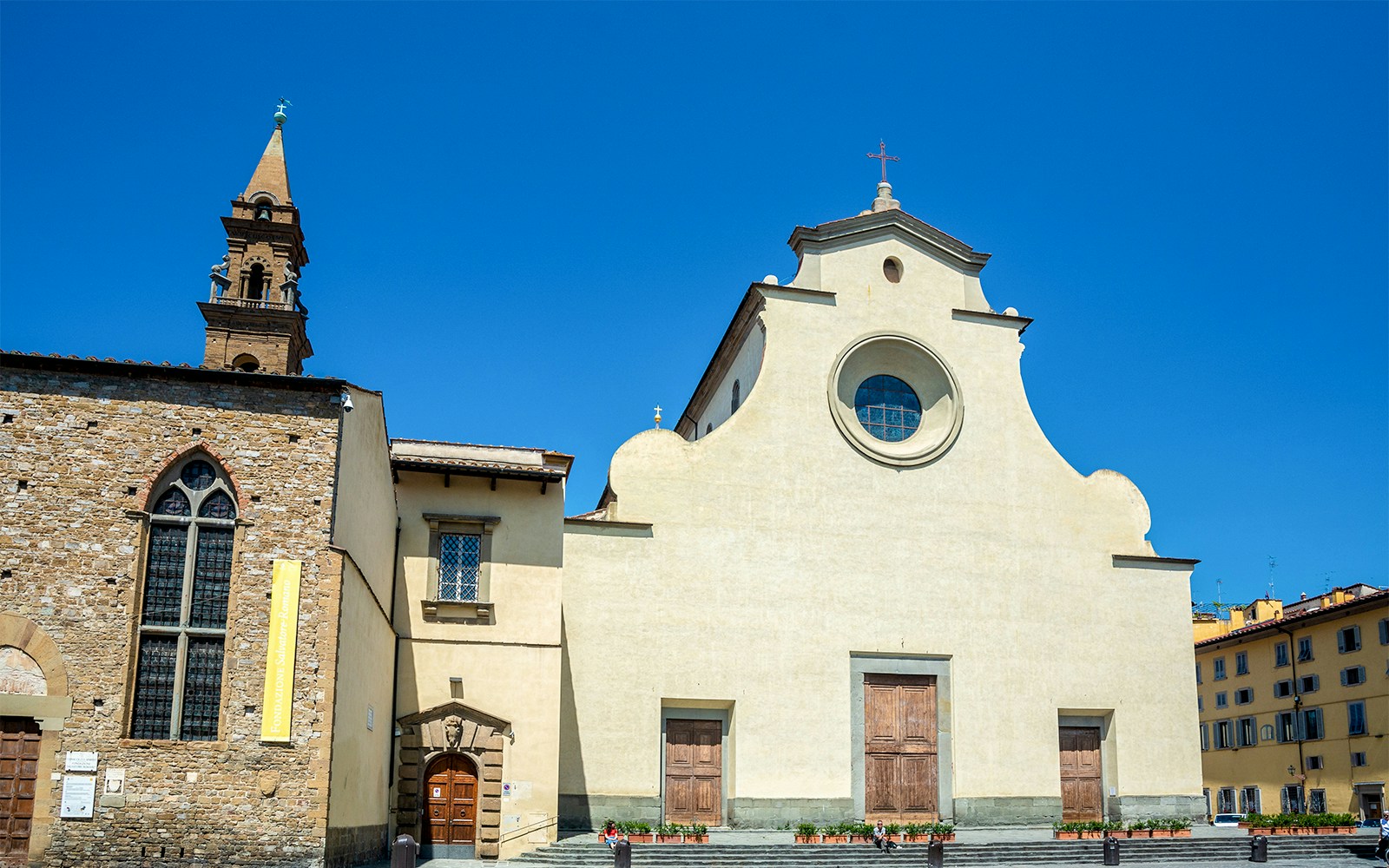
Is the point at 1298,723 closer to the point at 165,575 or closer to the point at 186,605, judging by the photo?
the point at 186,605

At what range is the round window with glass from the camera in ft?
103

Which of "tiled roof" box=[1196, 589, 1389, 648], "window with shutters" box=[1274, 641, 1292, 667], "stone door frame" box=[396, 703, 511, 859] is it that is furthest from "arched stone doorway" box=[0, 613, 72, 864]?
"window with shutters" box=[1274, 641, 1292, 667]

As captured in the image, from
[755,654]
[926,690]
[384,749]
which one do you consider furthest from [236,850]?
[926,690]

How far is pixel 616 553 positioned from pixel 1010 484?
33.0ft

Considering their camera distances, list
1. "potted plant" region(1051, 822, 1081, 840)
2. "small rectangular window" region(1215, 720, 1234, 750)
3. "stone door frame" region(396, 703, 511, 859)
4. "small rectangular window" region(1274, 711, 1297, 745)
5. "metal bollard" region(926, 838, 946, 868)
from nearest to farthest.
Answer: "metal bollard" region(926, 838, 946, 868)
"stone door frame" region(396, 703, 511, 859)
"potted plant" region(1051, 822, 1081, 840)
"small rectangular window" region(1274, 711, 1297, 745)
"small rectangular window" region(1215, 720, 1234, 750)

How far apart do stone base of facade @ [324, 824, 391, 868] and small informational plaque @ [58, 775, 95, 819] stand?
3259 mm

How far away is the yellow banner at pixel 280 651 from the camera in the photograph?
1802 cm

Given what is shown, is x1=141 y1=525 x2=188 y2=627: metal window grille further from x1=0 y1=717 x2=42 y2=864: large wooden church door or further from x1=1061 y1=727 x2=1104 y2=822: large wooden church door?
A: x1=1061 y1=727 x2=1104 y2=822: large wooden church door

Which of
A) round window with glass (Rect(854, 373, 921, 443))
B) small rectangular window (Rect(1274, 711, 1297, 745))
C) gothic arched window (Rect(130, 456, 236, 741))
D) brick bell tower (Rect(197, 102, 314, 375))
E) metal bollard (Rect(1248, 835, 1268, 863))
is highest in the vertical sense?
brick bell tower (Rect(197, 102, 314, 375))

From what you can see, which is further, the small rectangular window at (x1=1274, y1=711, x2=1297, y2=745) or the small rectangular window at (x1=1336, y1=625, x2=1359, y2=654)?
the small rectangular window at (x1=1274, y1=711, x2=1297, y2=745)

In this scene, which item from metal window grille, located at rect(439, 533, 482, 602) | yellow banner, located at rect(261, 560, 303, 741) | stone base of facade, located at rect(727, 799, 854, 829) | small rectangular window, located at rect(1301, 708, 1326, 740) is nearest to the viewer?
yellow banner, located at rect(261, 560, 303, 741)

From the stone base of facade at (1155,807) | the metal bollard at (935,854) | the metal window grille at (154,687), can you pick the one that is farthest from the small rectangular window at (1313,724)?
the metal window grille at (154,687)

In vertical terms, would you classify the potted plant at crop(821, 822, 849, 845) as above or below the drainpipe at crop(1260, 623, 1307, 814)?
below

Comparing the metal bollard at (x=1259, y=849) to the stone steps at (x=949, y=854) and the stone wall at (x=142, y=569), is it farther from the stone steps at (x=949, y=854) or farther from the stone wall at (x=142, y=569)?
the stone wall at (x=142, y=569)
